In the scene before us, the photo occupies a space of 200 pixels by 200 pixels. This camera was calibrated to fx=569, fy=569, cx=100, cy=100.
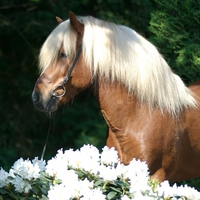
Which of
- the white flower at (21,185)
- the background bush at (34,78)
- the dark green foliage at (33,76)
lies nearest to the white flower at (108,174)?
the white flower at (21,185)

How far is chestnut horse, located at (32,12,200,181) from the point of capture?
3.68 meters

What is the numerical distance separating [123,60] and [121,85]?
165 millimetres

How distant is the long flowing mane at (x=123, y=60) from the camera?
3.68m

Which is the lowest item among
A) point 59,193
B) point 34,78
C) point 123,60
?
point 34,78

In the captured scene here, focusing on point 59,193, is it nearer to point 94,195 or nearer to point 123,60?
point 94,195

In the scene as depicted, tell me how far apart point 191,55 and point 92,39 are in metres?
1.17

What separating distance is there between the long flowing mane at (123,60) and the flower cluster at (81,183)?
770mm

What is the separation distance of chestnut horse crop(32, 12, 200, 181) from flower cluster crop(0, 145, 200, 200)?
0.68 m

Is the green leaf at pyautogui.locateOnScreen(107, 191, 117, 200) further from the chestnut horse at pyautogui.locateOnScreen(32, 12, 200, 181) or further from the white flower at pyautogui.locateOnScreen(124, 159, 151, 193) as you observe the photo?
the chestnut horse at pyautogui.locateOnScreen(32, 12, 200, 181)

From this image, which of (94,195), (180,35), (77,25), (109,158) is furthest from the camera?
(180,35)

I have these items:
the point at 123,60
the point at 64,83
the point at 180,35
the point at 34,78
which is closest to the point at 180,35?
the point at 180,35

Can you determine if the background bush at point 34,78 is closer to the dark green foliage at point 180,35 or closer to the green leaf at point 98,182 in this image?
the dark green foliage at point 180,35

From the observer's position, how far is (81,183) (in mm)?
2795

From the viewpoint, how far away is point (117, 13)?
801 centimetres
